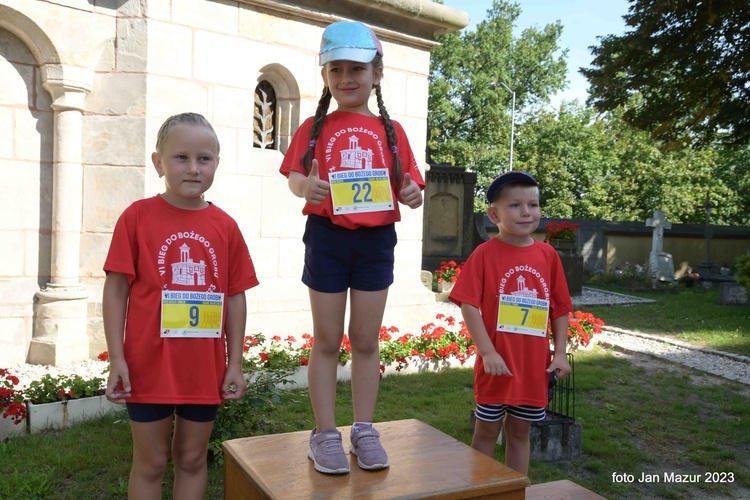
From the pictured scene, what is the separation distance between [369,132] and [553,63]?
42539 mm

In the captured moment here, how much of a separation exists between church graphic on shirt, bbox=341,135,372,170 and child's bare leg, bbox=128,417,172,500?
3.95 feet

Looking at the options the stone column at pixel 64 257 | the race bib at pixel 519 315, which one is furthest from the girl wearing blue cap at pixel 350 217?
A: the stone column at pixel 64 257

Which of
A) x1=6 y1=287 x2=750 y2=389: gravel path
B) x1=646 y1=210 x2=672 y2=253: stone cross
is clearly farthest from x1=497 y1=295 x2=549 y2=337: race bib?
x1=646 y1=210 x2=672 y2=253: stone cross

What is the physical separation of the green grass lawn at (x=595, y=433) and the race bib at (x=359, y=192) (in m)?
1.07

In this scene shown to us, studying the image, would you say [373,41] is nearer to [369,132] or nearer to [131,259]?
[369,132]

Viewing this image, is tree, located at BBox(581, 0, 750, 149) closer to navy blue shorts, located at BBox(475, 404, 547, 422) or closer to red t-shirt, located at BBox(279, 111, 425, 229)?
navy blue shorts, located at BBox(475, 404, 547, 422)

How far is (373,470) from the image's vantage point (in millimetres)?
2648

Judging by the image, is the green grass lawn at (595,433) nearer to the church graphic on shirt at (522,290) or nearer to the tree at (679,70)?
the church graphic on shirt at (522,290)

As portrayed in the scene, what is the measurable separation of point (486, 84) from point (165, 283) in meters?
38.3

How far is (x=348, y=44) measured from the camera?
2557mm

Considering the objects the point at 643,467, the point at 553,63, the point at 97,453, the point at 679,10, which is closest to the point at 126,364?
the point at 97,453

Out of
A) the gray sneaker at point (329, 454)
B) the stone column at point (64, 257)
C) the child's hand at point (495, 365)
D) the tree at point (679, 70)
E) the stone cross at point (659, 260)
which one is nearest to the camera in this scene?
the gray sneaker at point (329, 454)

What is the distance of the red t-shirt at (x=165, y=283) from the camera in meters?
2.42

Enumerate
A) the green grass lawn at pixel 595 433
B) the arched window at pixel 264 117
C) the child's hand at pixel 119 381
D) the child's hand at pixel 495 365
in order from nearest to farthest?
the child's hand at pixel 119 381
the child's hand at pixel 495 365
the green grass lawn at pixel 595 433
the arched window at pixel 264 117
